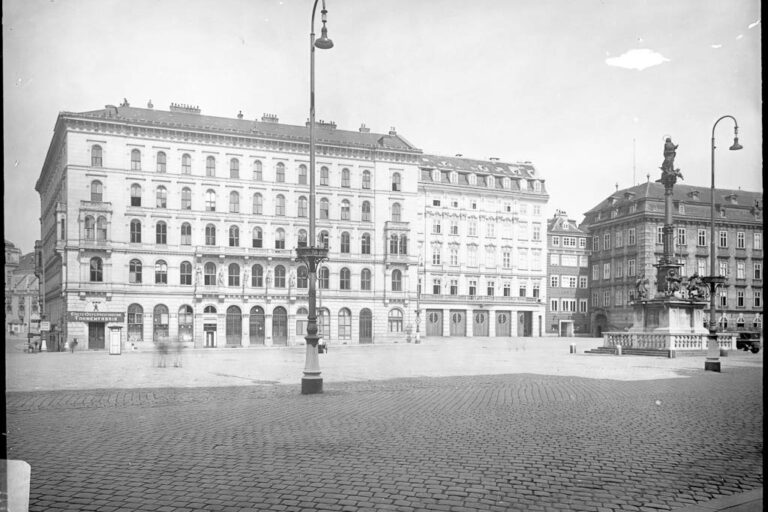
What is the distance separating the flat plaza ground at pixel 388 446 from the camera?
22.0 ft

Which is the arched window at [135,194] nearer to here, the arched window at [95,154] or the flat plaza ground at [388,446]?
the arched window at [95,154]

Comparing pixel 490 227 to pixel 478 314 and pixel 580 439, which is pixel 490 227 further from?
pixel 580 439

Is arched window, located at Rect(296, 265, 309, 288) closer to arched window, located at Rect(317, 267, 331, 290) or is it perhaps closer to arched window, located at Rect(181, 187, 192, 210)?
arched window, located at Rect(317, 267, 331, 290)

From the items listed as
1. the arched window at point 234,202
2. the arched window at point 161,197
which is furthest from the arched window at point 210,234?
the arched window at point 161,197

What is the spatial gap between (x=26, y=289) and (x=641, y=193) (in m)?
49.6

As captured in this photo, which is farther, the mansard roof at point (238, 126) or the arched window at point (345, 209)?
the arched window at point (345, 209)

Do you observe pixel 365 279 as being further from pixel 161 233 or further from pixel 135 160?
pixel 135 160

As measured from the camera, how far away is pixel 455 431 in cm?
1047

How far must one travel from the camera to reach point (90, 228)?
39.0 m

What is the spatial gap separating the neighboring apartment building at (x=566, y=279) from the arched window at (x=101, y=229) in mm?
53923

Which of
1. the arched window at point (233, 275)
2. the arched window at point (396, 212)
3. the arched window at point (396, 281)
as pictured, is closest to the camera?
the arched window at point (233, 275)

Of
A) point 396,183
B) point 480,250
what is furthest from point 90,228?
point 480,250

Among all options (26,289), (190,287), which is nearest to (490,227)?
(190,287)

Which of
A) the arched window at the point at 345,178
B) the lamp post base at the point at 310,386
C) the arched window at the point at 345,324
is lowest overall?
the arched window at the point at 345,324
